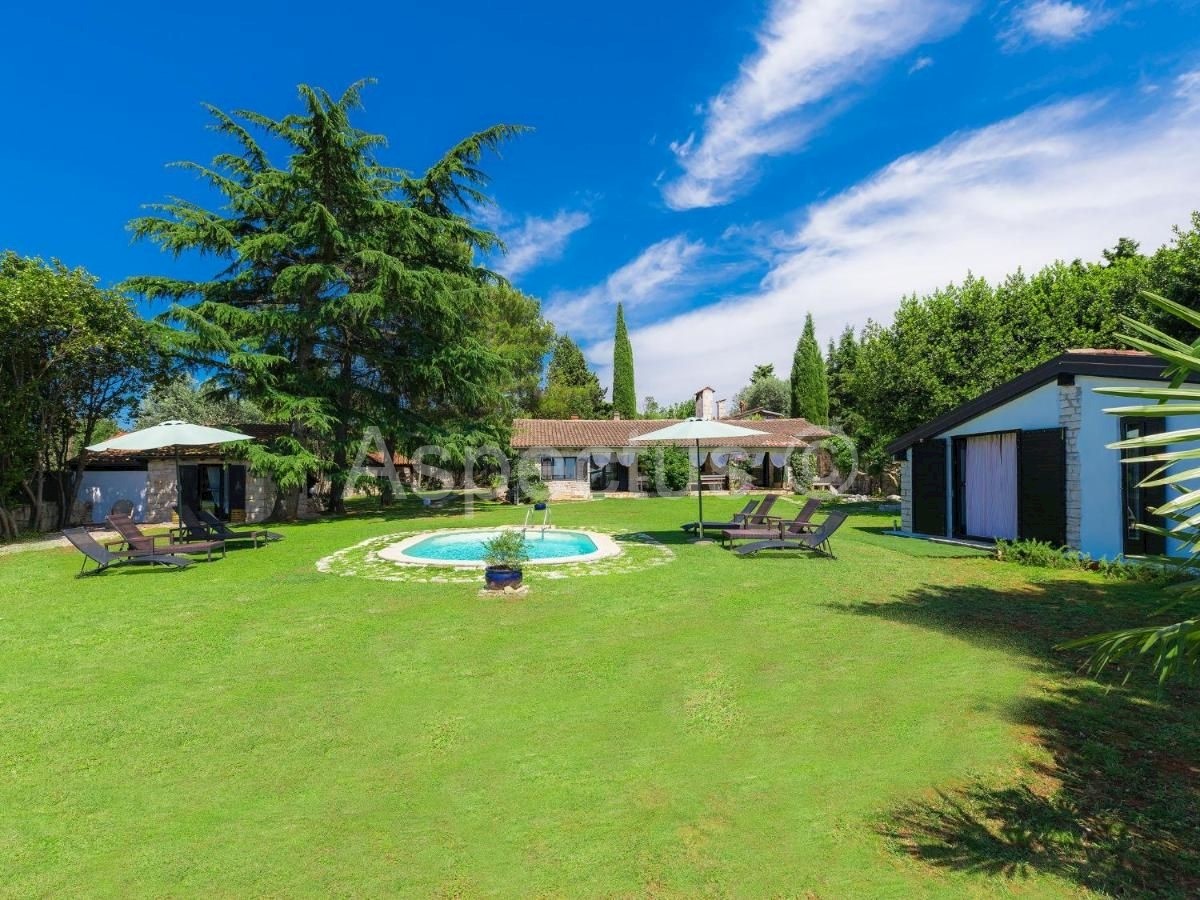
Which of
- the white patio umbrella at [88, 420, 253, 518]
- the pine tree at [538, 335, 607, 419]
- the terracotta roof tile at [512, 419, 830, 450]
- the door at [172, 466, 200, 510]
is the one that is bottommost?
the door at [172, 466, 200, 510]

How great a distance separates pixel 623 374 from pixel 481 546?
4176 cm

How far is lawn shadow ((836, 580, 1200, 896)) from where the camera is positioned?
3.15 m

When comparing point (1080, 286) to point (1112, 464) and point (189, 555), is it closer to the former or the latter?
point (1112, 464)

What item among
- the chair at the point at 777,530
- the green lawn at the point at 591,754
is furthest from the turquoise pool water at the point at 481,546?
the green lawn at the point at 591,754

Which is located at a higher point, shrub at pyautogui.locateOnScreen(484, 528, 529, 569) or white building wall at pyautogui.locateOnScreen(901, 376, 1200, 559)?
white building wall at pyautogui.locateOnScreen(901, 376, 1200, 559)

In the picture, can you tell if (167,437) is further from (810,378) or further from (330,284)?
(810,378)

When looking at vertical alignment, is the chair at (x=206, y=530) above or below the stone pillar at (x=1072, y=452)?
below

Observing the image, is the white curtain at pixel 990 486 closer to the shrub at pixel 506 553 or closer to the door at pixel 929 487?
the door at pixel 929 487

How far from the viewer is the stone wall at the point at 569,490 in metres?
34.5

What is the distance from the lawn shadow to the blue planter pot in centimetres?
692

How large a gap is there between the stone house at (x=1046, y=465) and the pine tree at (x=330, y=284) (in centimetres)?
1822

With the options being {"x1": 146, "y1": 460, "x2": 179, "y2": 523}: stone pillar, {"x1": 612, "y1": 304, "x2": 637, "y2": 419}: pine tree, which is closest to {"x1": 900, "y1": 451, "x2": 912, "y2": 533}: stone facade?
{"x1": 146, "y1": 460, "x2": 179, "y2": 523}: stone pillar

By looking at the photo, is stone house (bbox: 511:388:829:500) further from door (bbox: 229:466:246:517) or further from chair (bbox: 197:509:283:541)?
chair (bbox: 197:509:283:541)

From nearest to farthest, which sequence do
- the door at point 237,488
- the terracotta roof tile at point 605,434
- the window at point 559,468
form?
1. the door at point 237,488
2. the terracotta roof tile at point 605,434
3. the window at point 559,468
